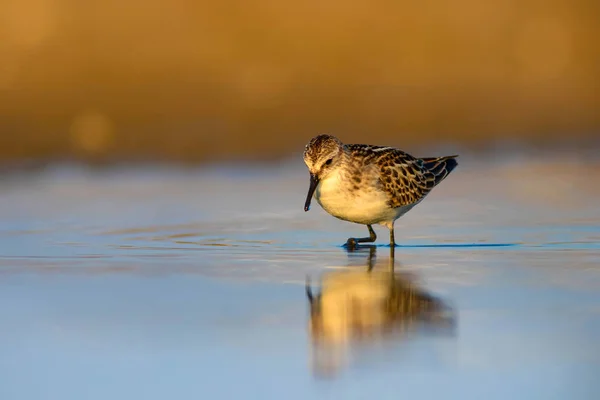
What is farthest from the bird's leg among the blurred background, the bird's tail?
the blurred background

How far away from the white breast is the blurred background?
6.02 metres

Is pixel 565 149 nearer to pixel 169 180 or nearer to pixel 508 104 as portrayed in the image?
pixel 508 104

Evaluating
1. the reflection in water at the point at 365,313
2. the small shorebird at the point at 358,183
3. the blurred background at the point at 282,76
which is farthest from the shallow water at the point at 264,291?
the blurred background at the point at 282,76

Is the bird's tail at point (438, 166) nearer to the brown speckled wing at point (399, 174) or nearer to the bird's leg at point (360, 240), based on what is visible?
the brown speckled wing at point (399, 174)

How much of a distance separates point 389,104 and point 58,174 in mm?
6008

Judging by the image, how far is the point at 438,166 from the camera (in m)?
11.9

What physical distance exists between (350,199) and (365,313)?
312 centimetres

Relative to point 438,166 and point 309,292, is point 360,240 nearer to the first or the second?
point 438,166

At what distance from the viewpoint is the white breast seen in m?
10.2

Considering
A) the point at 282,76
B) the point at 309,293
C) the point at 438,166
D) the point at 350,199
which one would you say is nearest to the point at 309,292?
the point at 309,293

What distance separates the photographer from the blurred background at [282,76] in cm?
1711

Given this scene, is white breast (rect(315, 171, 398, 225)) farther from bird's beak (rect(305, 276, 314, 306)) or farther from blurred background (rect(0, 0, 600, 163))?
blurred background (rect(0, 0, 600, 163))

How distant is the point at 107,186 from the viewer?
557 inches

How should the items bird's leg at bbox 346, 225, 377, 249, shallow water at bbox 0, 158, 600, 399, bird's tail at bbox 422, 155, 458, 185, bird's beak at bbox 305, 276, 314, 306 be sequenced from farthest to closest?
bird's tail at bbox 422, 155, 458, 185 < bird's leg at bbox 346, 225, 377, 249 < bird's beak at bbox 305, 276, 314, 306 < shallow water at bbox 0, 158, 600, 399
